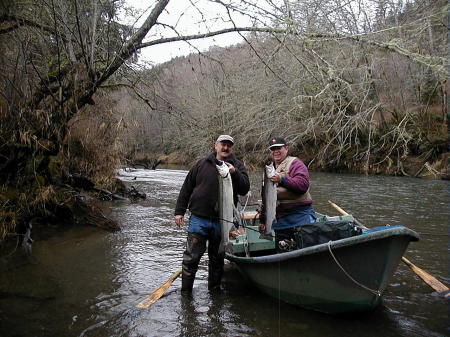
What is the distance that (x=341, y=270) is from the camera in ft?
13.5

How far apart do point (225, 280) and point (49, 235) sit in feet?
13.7

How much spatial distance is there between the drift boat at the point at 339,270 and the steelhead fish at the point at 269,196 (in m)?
0.43

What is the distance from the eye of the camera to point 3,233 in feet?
22.9

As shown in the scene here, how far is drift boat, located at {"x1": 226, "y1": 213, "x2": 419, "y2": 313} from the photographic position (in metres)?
3.93

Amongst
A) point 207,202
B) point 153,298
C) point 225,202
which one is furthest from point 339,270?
point 153,298

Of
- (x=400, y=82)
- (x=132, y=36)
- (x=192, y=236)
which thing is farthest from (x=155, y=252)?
(x=400, y=82)

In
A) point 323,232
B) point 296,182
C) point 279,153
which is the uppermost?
point 279,153

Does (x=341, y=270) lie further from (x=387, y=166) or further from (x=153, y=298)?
(x=387, y=166)

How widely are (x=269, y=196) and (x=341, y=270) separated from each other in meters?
1.12

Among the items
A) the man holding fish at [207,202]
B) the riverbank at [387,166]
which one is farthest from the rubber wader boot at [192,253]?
the riverbank at [387,166]

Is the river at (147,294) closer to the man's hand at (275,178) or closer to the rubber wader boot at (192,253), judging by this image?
the rubber wader boot at (192,253)

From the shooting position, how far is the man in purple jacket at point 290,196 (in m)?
4.86

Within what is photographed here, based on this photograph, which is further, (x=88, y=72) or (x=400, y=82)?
(x=400, y=82)

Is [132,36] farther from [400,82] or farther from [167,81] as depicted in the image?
[400,82]
